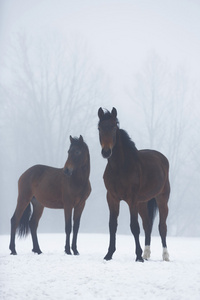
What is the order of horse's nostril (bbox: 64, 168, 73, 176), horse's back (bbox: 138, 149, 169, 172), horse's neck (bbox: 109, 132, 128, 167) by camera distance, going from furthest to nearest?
horse's nostril (bbox: 64, 168, 73, 176)
horse's back (bbox: 138, 149, 169, 172)
horse's neck (bbox: 109, 132, 128, 167)

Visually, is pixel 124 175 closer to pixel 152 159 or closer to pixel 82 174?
pixel 152 159

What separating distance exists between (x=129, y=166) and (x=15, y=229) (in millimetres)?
3182

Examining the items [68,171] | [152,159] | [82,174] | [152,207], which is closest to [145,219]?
[152,207]

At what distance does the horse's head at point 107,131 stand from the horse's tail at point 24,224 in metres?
3.24

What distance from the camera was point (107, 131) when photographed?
6.25m

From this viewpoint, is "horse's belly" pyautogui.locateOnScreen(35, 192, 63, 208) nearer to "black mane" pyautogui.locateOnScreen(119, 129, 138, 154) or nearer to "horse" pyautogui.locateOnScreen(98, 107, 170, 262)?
"horse" pyautogui.locateOnScreen(98, 107, 170, 262)

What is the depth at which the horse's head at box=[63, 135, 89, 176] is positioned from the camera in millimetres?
7779

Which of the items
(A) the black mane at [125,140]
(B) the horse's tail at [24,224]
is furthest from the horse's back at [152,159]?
(B) the horse's tail at [24,224]

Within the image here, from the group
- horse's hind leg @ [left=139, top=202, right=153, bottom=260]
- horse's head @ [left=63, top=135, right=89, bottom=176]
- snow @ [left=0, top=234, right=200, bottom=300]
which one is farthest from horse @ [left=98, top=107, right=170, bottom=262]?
horse's head @ [left=63, top=135, right=89, bottom=176]

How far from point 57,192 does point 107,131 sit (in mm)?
2651

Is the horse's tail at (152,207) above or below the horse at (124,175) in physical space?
below

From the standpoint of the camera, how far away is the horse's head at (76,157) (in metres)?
7.78

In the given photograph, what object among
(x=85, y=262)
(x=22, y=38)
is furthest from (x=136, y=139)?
(x=85, y=262)

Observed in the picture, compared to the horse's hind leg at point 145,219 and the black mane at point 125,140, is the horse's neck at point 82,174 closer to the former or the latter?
the horse's hind leg at point 145,219
